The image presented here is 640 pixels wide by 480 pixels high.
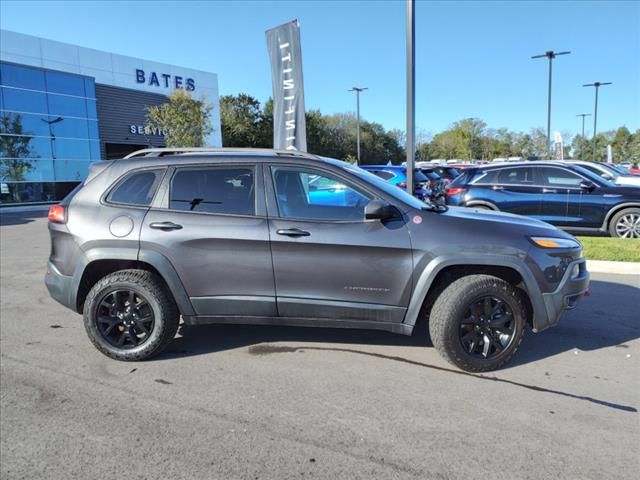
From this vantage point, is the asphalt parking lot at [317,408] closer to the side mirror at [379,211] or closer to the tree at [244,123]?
the side mirror at [379,211]

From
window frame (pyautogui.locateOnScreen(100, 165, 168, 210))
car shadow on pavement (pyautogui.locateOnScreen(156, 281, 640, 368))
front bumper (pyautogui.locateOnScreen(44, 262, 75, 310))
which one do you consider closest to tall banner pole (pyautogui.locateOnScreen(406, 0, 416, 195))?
car shadow on pavement (pyautogui.locateOnScreen(156, 281, 640, 368))

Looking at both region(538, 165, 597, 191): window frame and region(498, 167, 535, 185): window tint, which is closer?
region(538, 165, 597, 191): window frame

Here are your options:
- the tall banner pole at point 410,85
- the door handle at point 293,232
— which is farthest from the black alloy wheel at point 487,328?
the tall banner pole at point 410,85

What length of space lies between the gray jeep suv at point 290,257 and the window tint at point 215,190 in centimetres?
1

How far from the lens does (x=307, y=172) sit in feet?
13.6

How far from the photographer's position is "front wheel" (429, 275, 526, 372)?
3781 millimetres

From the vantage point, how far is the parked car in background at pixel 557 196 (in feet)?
31.5

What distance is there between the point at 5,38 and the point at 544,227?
2997 cm

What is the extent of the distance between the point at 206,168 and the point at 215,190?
22 cm

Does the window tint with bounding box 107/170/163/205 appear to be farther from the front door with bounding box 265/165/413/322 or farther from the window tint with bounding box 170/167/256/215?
the front door with bounding box 265/165/413/322

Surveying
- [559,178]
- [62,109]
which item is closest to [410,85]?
[559,178]

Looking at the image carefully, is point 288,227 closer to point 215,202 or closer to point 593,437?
point 215,202

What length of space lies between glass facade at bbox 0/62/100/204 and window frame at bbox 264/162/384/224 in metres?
27.1

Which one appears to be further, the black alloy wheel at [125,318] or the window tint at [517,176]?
the window tint at [517,176]
